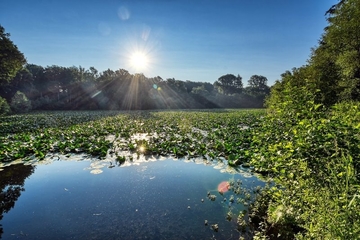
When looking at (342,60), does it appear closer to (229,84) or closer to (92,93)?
(92,93)

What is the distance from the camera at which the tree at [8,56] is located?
18.1 meters

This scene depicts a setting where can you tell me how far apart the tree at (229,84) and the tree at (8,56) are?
8252 cm

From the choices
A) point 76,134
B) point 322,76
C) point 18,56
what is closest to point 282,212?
point 76,134

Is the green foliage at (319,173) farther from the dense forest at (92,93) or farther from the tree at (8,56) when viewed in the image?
the dense forest at (92,93)

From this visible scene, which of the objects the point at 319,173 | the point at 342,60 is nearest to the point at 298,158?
the point at 319,173

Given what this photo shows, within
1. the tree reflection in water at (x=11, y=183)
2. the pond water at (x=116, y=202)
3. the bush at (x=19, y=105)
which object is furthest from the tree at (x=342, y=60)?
the bush at (x=19, y=105)

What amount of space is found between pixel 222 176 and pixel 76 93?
4615cm

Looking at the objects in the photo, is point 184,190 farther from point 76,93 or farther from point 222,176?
point 76,93

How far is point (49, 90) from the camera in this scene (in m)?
47.8

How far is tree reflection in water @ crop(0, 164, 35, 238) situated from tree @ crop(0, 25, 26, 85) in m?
17.1

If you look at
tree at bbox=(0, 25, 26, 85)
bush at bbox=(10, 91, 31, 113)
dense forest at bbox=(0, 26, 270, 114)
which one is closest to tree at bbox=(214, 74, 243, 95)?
dense forest at bbox=(0, 26, 270, 114)

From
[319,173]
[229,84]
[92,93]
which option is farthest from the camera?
[229,84]

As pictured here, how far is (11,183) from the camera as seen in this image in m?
5.47

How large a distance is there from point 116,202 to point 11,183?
324 cm
